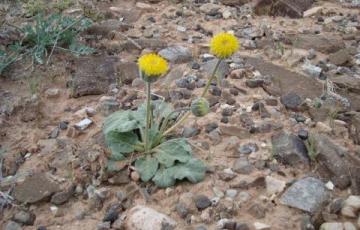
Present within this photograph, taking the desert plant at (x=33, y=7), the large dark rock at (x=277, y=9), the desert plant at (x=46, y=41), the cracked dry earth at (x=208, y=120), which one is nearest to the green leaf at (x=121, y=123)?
the cracked dry earth at (x=208, y=120)

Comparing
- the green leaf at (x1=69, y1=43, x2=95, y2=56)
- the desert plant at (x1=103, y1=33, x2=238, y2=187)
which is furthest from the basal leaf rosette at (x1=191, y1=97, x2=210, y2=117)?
the green leaf at (x1=69, y1=43, x2=95, y2=56)

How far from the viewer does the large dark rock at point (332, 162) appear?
98.7 inches

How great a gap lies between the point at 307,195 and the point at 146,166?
0.76 m

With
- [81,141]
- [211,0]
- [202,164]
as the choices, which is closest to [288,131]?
[202,164]

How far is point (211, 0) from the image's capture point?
4.33 metres

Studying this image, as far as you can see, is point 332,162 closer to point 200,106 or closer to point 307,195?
point 307,195

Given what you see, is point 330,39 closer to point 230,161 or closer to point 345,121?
point 345,121

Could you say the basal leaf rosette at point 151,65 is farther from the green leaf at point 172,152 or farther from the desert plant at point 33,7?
the desert plant at point 33,7

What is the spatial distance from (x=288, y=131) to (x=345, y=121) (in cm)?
36

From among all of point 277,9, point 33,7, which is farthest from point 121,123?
point 277,9

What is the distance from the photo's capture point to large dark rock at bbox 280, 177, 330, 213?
236 cm

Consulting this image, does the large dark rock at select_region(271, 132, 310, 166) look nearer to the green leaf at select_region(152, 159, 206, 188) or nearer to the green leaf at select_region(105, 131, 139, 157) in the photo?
the green leaf at select_region(152, 159, 206, 188)

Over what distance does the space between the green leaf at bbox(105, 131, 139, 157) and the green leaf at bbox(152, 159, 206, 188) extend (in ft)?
0.67

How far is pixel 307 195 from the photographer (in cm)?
241
